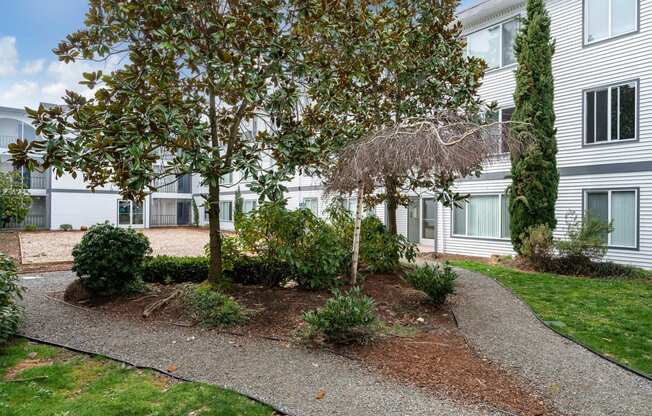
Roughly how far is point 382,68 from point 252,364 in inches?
258

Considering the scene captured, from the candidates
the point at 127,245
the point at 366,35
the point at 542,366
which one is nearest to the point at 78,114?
the point at 127,245

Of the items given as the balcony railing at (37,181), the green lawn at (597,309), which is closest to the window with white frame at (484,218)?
the green lawn at (597,309)

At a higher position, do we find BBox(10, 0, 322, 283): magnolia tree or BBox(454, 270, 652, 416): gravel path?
BBox(10, 0, 322, 283): magnolia tree

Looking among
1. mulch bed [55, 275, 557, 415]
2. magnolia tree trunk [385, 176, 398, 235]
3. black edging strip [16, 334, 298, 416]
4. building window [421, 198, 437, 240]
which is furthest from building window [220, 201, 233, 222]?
black edging strip [16, 334, 298, 416]

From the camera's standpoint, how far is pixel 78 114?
18.5ft

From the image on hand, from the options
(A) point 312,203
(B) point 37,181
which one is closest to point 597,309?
(A) point 312,203

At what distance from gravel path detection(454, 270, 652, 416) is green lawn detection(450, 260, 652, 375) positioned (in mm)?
325

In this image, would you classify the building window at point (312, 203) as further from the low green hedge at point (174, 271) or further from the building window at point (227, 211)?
the low green hedge at point (174, 271)

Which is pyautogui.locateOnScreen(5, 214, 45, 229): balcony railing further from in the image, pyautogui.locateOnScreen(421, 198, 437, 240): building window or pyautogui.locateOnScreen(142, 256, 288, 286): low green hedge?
pyautogui.locateOnScreen(421, 198, 437, 240): building window

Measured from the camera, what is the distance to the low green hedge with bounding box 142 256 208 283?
8649mm

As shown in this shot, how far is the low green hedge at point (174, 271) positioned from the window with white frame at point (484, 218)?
8.87m

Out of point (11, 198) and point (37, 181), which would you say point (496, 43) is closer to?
point (11, 198)

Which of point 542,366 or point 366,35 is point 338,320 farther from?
point 366,35

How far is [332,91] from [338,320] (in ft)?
13.4
